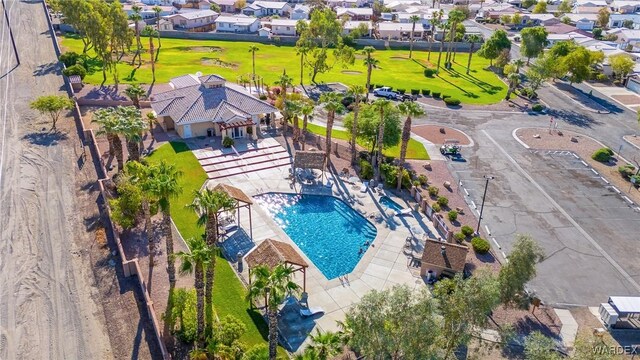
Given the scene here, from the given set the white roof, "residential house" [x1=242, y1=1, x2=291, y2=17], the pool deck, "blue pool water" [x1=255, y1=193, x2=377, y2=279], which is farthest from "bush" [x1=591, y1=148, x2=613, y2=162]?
"residential house" [x1=242, y1=1, x2=291, y2=17]

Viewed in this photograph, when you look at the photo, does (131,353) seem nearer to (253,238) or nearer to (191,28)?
(253,238)

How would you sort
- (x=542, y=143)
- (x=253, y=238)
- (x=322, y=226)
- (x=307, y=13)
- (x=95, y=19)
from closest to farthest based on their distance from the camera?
(x=253, y=238)
(x=322, y=226)
(x=542, y=143)
(x=95, y=19)
(x=307, y=13)

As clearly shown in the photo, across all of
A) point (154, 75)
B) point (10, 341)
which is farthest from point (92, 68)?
point (10, 341)

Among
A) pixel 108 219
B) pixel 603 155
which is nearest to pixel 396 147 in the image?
pixel 603 155

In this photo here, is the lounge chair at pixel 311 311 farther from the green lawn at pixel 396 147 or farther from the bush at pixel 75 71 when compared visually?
the bush at pixel 75 71

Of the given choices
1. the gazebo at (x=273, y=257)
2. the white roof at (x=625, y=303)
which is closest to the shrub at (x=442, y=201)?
the white roof at (x=625, y=303)

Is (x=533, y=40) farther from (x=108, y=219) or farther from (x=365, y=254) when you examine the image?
(x=108, y=219)

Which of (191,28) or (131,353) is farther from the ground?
(191,28)

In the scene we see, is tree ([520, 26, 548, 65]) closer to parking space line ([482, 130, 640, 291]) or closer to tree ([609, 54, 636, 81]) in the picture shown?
tree ([609, 54, 636, 81])
